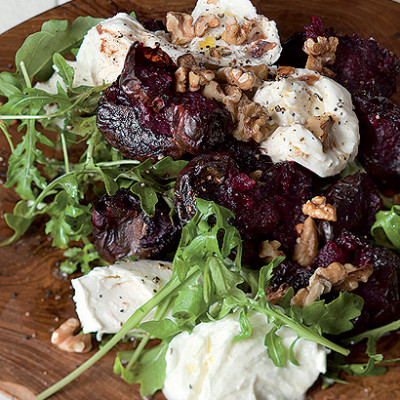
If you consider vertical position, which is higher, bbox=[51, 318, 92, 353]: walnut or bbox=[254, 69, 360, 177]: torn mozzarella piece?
bbox=[254, 69, 360, 177]: torn mozzarella piece

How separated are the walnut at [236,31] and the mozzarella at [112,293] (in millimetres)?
845

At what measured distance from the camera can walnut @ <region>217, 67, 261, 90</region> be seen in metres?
1.91

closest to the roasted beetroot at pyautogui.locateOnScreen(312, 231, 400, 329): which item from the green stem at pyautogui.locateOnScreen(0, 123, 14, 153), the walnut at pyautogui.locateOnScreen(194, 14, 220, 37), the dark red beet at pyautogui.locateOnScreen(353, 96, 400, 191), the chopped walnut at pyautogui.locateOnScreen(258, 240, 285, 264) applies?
the chopped walnut at pyautogui.locateOnScreen(258, 240, 285, 264)

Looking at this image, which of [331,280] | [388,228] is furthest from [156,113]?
[388,228]

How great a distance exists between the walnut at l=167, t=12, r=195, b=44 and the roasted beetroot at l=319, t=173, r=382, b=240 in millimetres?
747

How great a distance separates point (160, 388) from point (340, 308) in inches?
22.5

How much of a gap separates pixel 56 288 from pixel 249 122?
2.82ft

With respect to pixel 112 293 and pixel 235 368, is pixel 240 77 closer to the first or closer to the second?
pixel 112 293

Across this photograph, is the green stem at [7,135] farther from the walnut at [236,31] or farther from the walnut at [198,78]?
the walnut at [236,31]

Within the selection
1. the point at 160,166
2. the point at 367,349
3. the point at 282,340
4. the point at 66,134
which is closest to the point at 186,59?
the point at 160,166

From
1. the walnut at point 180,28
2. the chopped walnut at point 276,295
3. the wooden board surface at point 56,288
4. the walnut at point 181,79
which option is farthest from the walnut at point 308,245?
the walnut at point 180,28

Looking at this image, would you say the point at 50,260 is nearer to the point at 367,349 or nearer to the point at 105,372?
the point at 105,372

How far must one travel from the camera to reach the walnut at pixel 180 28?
2133 millimetres

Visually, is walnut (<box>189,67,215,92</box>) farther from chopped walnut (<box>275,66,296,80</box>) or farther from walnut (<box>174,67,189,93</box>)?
chopped walnut (<box>275,66,296,80</box>)
